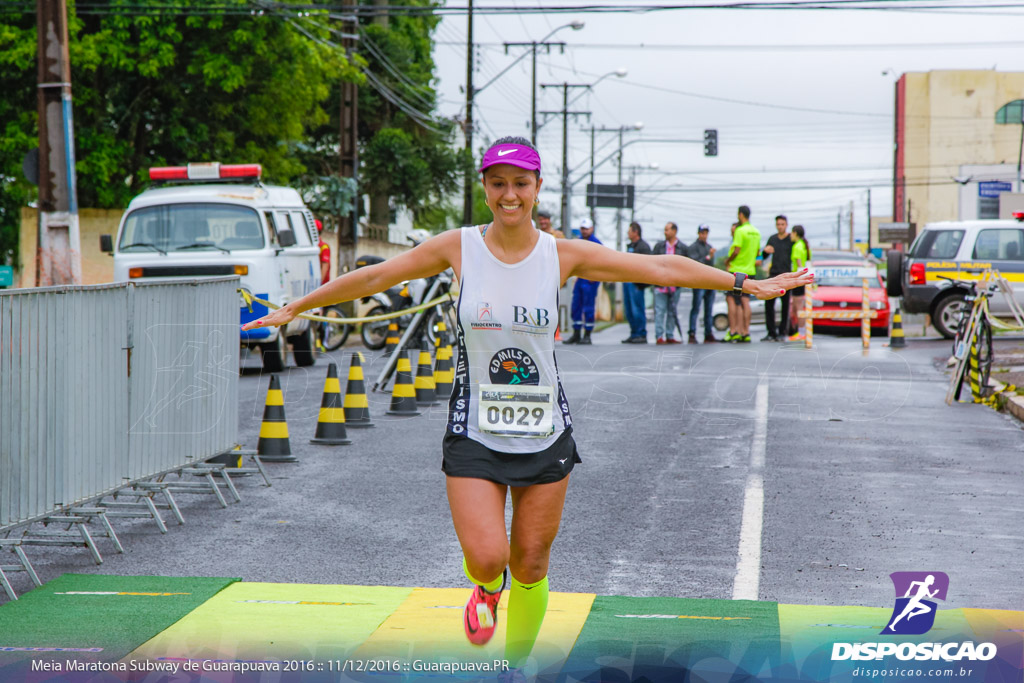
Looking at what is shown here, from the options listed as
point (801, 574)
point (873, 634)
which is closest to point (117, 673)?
point (873, 634)

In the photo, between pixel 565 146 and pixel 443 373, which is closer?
pixel 443 373

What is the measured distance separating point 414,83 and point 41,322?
142ft

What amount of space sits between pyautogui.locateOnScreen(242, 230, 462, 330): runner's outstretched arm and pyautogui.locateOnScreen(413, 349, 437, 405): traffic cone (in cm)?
929

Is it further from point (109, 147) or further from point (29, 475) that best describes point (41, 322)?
point (109, 147)

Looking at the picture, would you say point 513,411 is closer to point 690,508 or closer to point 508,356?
point 508,356

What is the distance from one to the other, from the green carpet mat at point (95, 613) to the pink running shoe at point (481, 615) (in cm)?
160

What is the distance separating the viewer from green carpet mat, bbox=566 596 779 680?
16.5ft

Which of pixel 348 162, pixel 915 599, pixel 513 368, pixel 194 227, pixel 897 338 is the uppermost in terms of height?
pixel 348 162

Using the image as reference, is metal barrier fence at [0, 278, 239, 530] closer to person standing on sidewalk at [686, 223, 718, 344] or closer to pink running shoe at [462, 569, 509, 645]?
pink running shoe at [462, 569, 509, 645]

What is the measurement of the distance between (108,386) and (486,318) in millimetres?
4055

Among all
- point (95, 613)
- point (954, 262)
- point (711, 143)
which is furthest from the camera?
point (711, 143)

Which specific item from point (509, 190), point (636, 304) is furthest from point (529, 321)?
point (636, 304)

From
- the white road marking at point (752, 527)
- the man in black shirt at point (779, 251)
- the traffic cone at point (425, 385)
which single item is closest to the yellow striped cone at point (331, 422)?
the traffic cone at point (425, 385)

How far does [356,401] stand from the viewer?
487 inches
